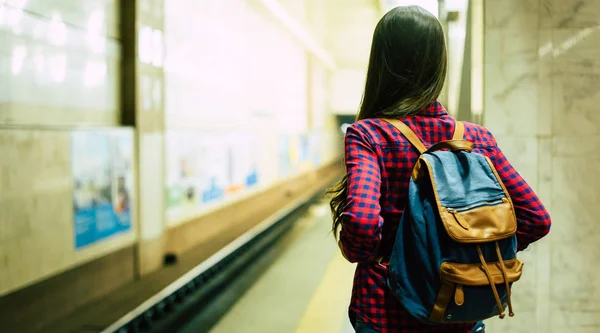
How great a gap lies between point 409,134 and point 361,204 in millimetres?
244

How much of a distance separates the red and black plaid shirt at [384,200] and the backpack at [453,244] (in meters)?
0.05

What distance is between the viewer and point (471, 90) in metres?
3.63

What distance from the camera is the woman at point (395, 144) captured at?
52.2 inches

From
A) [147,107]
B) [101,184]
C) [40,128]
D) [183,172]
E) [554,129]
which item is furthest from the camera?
[183,172]

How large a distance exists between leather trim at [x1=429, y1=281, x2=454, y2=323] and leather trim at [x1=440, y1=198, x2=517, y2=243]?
104mm

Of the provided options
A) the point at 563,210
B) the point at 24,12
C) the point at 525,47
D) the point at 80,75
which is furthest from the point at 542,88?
the point at 80,75

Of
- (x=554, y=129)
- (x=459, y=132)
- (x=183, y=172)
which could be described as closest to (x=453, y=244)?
(x=459, y=132)

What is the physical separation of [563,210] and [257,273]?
14.1 ft

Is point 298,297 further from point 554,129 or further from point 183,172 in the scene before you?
point 554,129

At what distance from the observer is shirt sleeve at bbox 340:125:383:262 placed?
1219mm

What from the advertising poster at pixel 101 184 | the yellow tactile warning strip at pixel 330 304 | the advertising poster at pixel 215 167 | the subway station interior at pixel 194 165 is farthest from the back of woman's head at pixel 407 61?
the advertising poster at pixel 215 167

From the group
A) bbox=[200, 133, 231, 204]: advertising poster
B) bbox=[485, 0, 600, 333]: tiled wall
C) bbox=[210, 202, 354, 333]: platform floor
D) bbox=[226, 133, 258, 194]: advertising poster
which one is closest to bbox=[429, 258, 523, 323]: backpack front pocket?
bbox=[485, 0, 600, 333]: tiled wall

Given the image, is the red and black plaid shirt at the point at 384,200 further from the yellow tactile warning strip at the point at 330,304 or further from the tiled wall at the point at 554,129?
the yellow tactile warning strip at the point at 330,304

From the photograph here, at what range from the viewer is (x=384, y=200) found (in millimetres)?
1358
